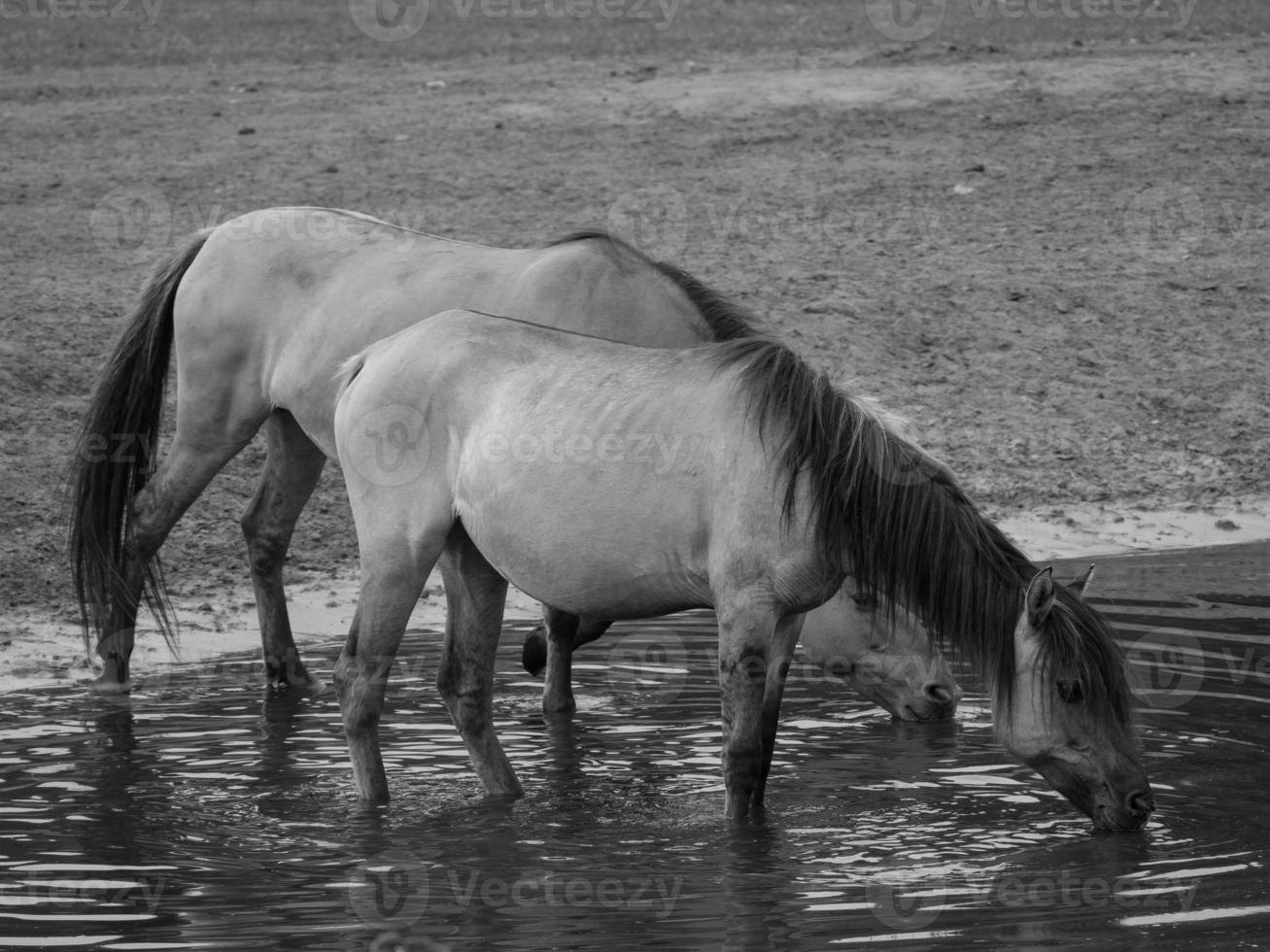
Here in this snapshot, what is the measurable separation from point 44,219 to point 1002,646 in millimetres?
9242

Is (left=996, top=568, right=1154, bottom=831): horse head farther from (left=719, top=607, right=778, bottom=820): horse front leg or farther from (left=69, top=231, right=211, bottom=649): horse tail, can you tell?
(left=69, top=231, right=211, bottom=649): horse tail

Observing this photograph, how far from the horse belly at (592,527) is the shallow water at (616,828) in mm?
728

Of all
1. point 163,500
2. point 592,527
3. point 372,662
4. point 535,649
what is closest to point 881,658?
point 535,649

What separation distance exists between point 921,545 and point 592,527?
37.8 inches

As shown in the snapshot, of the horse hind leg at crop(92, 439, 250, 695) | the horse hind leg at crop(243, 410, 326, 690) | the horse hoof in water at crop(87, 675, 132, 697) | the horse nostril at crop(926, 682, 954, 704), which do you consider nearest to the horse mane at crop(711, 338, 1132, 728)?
the horse nostril at crop(926, 682, 954, 704)

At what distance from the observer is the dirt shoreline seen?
7.60 m

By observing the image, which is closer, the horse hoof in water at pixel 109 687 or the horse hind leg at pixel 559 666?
the horse hind leg at pixel 559 666

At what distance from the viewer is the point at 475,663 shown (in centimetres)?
601

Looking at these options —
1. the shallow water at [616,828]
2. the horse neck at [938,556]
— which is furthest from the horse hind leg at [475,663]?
the horse neck at [938,556]

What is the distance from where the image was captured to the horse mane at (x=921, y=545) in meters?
5.04

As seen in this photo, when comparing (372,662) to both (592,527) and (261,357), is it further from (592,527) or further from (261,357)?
(261,357)

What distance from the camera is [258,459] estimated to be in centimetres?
959

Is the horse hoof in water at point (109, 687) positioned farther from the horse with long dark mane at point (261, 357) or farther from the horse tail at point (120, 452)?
the horse tail at point (120, 452)

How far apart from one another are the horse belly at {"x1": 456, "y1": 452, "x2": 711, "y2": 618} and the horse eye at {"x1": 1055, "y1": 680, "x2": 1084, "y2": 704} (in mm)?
1053
